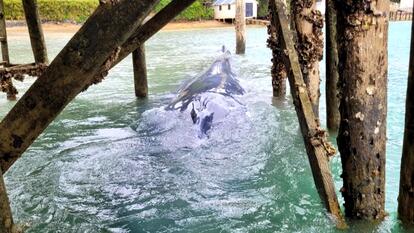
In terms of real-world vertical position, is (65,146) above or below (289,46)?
below

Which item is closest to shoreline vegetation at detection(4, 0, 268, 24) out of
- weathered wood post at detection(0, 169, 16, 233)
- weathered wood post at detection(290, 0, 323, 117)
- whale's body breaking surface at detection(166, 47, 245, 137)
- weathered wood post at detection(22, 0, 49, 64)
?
whale's body breaking surface at detection(166, 47, 245, 137)

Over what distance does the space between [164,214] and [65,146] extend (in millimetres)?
2780

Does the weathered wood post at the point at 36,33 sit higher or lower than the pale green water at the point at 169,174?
higher

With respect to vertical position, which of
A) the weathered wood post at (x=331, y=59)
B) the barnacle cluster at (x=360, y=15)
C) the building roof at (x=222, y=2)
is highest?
the building roof at (x=222, y=2)

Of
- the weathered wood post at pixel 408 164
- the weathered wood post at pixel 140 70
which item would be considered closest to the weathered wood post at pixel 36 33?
the weathered wood post at pixel 140 70

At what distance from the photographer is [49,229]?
4.28 m

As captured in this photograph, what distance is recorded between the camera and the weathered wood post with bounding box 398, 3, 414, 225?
3400mm

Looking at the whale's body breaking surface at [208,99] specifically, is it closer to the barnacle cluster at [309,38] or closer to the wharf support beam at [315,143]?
the barnacle cluster at [309,38]

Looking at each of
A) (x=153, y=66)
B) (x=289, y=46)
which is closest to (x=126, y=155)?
(x=289, y=46)

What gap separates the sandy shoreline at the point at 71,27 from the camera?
1285 inches

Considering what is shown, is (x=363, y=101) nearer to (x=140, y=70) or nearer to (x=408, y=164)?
(x=408, y=164)

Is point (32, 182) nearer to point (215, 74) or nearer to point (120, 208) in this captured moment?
point (120, 208)

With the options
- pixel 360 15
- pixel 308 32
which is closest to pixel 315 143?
pixel 360 15

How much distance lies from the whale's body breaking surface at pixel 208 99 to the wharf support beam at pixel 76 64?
429 centimetres
